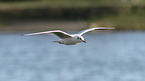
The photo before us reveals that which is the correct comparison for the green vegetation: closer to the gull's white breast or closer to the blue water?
the blue water

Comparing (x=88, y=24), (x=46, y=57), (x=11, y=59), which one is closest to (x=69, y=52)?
(x=46, y=57)

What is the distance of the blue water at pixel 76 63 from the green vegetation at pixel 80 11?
15.9 meters

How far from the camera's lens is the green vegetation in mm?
68188

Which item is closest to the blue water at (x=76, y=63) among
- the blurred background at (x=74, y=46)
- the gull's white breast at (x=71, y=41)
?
the blurred background at (x=74, y=46)

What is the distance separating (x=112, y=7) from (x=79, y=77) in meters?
45.9

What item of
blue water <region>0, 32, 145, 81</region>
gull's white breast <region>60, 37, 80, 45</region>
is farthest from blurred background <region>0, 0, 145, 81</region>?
gull's white breast <region>60, 37, 80, 45</region>

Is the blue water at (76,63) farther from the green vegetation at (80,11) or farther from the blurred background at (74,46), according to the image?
the green vegetation at (80,11)

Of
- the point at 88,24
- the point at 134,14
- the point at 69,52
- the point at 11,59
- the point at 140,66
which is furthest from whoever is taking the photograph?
the point at 134,14

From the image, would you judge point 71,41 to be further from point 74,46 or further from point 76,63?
point 74,46

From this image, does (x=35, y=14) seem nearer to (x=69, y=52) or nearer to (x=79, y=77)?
(x=69, y=52)

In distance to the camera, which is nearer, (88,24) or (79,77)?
(79,77)

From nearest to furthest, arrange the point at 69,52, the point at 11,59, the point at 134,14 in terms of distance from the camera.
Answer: the point at 11,59
the point at 69,52
the point at 134,14

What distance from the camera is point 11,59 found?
37875mm

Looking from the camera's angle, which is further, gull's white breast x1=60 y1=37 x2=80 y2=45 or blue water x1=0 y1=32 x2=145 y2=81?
blue water x1=0 y1=32 x2=145 y2=81
